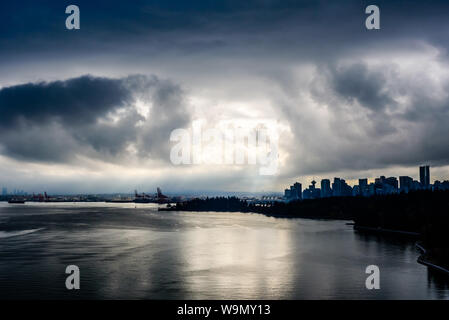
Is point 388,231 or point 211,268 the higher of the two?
point 211,268

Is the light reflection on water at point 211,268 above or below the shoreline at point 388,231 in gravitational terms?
above

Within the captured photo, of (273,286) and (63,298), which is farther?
(273,286)

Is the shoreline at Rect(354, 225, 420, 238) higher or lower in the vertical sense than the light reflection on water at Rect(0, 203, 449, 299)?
lower

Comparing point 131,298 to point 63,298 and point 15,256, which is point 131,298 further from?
point 15,256

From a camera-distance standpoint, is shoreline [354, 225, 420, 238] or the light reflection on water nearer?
the light reflection on water

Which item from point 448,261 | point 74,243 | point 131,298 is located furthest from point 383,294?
point 74,243

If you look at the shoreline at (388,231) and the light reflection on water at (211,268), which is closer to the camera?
the light reflection on water at (211,268)
